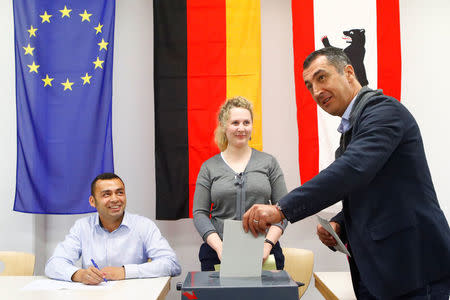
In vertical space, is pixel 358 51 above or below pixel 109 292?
above

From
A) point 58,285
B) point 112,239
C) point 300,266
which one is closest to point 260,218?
point 58,285

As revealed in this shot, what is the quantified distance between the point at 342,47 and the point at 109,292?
2485 mm

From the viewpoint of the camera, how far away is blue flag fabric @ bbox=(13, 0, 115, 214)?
3057 mm

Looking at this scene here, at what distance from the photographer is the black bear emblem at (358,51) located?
3.08 m

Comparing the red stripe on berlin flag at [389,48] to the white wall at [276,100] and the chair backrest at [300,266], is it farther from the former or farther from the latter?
the chair backrest at [300,266]

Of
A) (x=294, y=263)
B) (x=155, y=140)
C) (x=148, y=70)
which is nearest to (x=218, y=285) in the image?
(x=294, y=263)

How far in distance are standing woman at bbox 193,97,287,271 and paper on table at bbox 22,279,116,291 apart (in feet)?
2.04

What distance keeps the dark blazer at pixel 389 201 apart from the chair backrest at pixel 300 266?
55.5 inches

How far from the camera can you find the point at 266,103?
344 centimetres

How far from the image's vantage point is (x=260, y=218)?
3.82 feet

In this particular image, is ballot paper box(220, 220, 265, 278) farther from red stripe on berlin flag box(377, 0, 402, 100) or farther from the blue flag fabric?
red stripe on berlin flag box(377, 0, 402, 100)

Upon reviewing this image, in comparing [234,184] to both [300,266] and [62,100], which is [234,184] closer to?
[300,266]

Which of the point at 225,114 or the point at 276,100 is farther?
the point at 276,100

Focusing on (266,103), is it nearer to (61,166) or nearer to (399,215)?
(61,166)
